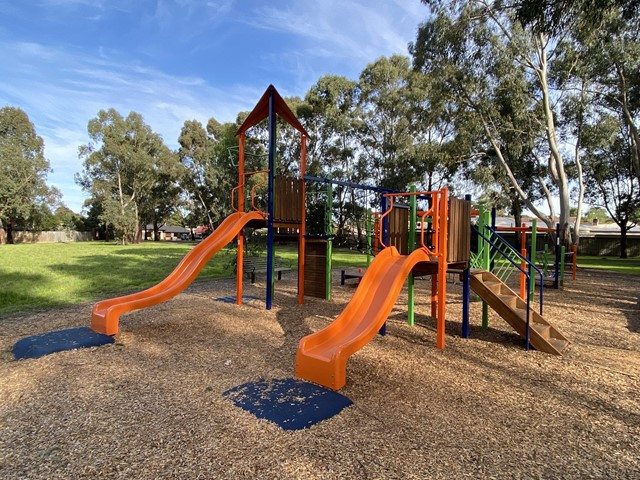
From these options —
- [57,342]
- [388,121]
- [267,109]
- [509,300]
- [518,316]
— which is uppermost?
[388,121]

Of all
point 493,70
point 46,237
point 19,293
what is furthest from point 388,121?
point 46,237

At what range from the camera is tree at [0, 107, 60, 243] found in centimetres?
3988

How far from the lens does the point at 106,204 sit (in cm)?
4066

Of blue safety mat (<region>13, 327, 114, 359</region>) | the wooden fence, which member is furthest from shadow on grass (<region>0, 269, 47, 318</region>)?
the wooden fence

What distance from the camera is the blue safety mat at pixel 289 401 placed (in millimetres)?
3322

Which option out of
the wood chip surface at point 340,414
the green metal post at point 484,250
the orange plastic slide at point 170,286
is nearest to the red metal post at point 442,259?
the wood chip surface at point 340,414

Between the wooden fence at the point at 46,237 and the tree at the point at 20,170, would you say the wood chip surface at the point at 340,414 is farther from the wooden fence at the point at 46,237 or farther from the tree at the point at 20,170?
the wooden fence at the point at 46,237

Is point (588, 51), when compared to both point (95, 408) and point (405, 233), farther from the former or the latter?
point (95, 408)

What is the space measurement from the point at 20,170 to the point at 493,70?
45862 millimetres

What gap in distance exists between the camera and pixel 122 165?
1718 inches

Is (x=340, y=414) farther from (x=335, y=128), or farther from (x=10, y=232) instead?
(x=10, y=232)

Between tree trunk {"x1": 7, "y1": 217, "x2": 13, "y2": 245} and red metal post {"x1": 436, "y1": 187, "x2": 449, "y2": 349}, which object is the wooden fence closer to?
tree trunk {"x1": 7, "y1": 217, "x2": 13, "y2": 245}

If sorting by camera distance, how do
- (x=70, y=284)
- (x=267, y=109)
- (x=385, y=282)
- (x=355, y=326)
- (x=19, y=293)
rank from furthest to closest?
(x=70, y=284)
(x=19, y=293)
(x=267, y=109)
(x=385, y=282)
(x=355, y=326)

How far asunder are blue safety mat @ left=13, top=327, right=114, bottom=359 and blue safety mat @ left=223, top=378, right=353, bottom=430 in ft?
9.45
